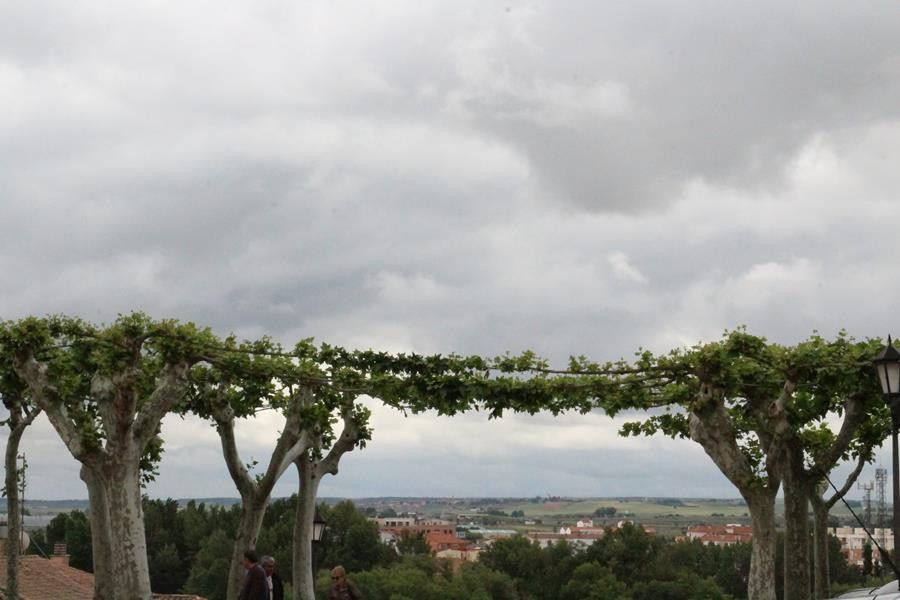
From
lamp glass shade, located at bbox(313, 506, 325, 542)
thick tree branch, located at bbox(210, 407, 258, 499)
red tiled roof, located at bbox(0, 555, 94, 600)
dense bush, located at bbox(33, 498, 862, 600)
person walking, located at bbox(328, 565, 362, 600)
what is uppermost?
thick tree branch, located at bbox(210, 407, 258, 499)

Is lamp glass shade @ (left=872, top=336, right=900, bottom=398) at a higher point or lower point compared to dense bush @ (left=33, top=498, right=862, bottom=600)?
higher

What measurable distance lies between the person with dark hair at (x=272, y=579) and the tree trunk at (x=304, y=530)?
4710 millimetres

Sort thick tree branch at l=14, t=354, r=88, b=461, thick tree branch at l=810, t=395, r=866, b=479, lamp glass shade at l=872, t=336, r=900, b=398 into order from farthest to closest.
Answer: thick tree branch at l=810, t=395, r=866, b=479 → thick tree branch at l=14, t=354, r=88, b=461 → lamp glass shade at l=872, t=336, r=900, b=398

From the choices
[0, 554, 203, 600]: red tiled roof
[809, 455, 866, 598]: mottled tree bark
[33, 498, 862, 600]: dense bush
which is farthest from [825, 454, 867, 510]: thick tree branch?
[33, 498, 862, 600]: dense bush

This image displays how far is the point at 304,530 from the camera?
75.4 feet

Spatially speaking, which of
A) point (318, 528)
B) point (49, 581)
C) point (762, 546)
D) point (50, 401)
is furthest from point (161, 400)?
point (49, 581)

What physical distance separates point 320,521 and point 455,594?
166ft

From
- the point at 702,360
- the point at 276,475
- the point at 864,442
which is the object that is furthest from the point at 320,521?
the point at 864,442

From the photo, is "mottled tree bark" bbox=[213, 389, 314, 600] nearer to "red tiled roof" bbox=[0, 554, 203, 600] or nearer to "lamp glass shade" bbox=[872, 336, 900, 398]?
"lamp glass shade" bbox=[872, 336, 900, 398]

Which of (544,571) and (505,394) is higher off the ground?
(505,394)

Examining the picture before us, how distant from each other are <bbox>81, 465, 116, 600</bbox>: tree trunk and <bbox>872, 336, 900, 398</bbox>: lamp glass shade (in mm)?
11158

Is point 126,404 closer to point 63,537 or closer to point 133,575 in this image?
point 133,575

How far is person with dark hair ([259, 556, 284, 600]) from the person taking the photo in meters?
17.0

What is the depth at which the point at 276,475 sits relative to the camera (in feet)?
69.2
